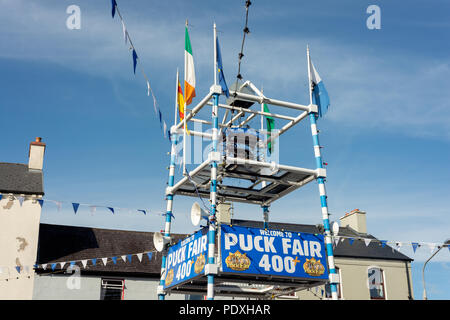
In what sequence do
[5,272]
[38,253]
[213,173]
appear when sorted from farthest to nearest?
[38,253] → [5,272] → [213,173]

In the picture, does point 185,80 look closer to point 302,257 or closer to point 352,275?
point 302,257

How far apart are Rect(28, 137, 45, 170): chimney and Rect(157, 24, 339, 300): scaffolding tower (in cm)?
1606

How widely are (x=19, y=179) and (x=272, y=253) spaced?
19.8 metres

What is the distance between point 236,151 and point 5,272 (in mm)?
17165

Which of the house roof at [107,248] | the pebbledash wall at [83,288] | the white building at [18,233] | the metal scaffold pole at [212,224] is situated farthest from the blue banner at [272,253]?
the pebbledash wall at [83,288]

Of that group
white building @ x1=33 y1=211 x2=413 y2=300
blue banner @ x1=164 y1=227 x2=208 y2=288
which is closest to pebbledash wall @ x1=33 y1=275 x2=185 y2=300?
white building @ x1=33 y1=211 x2=413 y2=300

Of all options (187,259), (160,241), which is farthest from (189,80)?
(187,259)

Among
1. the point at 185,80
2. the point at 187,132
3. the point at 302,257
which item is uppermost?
the point at 185,80

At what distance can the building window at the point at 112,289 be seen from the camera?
28.3 metres

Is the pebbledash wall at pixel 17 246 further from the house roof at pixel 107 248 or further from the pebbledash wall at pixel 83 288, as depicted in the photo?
the house roof at pixel 107 248

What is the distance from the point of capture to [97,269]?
28.4 meters

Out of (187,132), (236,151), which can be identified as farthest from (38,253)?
(236,151)

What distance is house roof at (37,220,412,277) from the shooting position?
28562 mm
